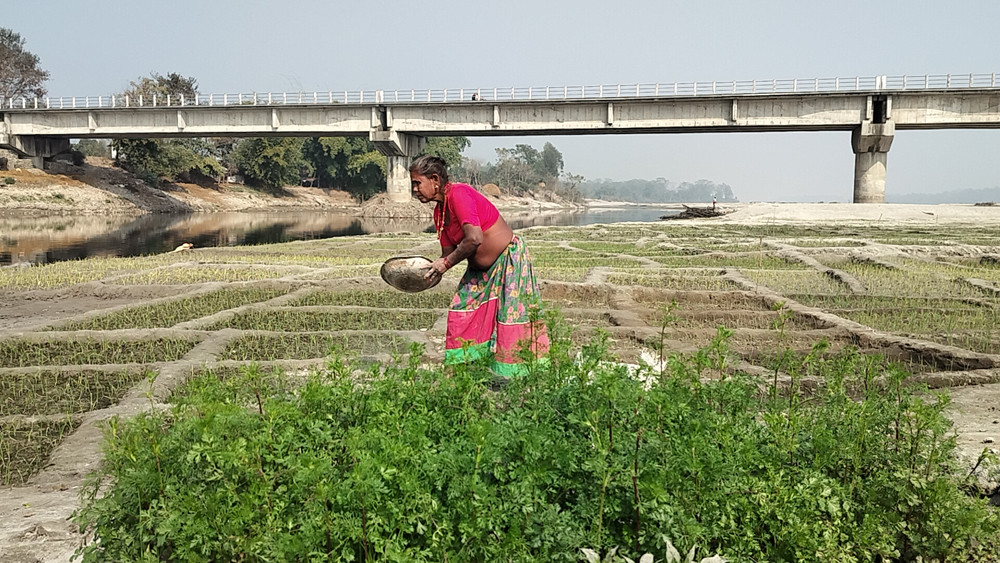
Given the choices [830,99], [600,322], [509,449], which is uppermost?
[830,99]

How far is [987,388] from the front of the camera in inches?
185

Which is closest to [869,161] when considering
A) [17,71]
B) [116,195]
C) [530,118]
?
[530,118]

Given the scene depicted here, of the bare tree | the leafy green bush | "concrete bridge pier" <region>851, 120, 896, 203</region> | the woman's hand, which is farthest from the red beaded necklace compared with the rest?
A: the bare tree

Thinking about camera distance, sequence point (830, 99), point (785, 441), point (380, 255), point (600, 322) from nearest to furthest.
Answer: point (785, 441) → point (600, 322) → point (380, 255) → point (830, 99)

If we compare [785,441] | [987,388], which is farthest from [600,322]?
[785,441]

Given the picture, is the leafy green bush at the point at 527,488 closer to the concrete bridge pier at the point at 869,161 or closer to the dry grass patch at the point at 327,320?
the dry grass patch at the point at 327,320

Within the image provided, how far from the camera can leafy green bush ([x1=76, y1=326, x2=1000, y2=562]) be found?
219cm

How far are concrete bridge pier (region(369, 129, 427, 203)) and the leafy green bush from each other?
1390 inches

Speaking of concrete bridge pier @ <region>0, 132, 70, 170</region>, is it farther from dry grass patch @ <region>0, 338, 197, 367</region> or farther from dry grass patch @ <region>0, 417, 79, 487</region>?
dry grass patch @ <region>0, 417, 79, 487</region>

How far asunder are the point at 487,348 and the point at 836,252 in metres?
10.1

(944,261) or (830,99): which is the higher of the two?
(830,99)

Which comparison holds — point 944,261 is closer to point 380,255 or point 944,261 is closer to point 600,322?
point 600,322

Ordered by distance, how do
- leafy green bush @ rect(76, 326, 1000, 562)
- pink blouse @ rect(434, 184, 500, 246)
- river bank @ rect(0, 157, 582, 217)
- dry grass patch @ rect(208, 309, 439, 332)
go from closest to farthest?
1. leafy green bush @ rect(76, 326, 1000, 562)
2. pink blouse @ rect(434, 184, 500, 246)
3. dry grass patch @ rect(208, 309, 439, 332)
4. river bank @ rect(0, 157, 582, 217)

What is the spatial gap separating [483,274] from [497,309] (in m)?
0.25
